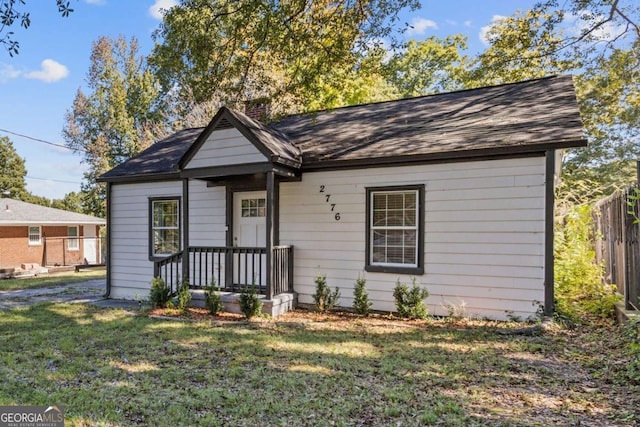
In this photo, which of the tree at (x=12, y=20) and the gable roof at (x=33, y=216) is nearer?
the tree at (x=12, y=20)

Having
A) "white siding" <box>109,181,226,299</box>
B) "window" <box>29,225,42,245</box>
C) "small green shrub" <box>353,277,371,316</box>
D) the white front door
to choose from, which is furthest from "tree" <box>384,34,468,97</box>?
"window" <box>29,225,42,245</box>

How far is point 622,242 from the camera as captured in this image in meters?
5.97

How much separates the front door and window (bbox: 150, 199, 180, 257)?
6.15 feet

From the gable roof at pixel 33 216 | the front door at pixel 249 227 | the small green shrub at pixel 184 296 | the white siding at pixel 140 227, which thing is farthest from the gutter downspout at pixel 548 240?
→ the gable roof at pixel 33 216

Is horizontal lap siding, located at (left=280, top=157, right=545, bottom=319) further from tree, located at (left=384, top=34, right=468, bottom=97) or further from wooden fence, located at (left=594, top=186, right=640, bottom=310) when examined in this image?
tree, located at (left=384, top=34, right=468, bottom=97)

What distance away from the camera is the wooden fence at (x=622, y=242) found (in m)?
5.31

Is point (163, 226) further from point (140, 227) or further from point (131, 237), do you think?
point (131, 237)

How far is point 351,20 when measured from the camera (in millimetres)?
6836

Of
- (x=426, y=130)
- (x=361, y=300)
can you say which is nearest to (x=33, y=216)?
(x=361, y=300)

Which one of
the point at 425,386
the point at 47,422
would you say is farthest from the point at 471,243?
the point at 47,422

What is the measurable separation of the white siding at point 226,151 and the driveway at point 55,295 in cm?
456

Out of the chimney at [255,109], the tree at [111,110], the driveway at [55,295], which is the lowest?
the driveway at [55,295]

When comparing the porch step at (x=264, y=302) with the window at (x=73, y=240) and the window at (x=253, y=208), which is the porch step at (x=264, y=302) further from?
the window at (x=73, y=240)

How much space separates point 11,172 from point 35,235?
2274 centimetres
